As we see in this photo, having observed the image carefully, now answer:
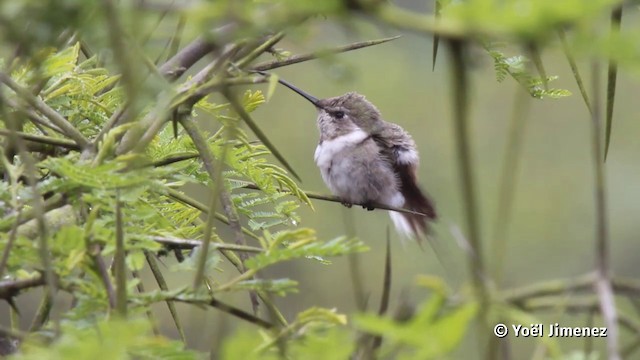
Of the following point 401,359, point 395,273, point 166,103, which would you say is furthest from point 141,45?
point 395,273

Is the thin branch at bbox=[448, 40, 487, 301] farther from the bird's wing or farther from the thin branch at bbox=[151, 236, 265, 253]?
the bird's wing

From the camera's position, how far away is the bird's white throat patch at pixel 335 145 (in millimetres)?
3855

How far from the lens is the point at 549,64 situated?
10000 mm

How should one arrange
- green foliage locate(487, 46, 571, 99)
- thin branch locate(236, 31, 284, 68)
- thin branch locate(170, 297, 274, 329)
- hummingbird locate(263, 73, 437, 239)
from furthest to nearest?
hummingbird locate(263, 73, 437, 239) < green foliage locate(487, 46, 571, 99) < thin branch locate(236, 31, 284, 68) < thin branch locate(170, 297, 274, 329)

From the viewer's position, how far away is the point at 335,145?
389 centimetres

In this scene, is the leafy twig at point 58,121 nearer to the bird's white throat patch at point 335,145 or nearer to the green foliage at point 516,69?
the green foliage at point 516,69

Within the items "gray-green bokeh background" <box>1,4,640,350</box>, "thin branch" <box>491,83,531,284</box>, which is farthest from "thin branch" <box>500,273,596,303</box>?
"gray-green bokeh background" <box>1,4,640,350</box>

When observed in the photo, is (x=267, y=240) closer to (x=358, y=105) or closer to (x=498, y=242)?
(x=498, y=242)

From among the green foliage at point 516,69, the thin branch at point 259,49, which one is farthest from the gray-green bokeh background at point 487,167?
the thin branch at point 259,49

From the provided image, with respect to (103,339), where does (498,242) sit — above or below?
above

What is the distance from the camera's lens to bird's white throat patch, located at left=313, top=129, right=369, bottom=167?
3.86 meters

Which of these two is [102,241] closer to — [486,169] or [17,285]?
[17,285]

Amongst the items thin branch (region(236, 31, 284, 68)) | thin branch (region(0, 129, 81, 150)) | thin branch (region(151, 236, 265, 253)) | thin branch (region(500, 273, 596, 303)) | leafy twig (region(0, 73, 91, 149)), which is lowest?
thin branch (region(500, 273, 596, 303))

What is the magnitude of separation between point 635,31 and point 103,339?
46 centimetres
